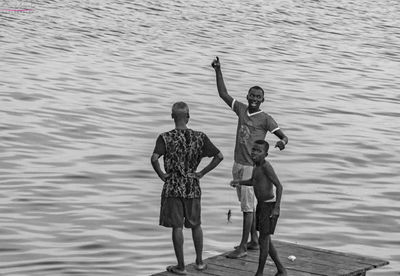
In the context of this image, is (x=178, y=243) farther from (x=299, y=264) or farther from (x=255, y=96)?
(x=255, y=96)

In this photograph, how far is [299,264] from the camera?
14.8 meters

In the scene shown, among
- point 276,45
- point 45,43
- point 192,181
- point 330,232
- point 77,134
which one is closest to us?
point 192,181

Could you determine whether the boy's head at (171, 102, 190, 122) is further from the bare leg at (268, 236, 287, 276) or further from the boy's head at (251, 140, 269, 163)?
the bare leg at (268, 236, 287, 276)

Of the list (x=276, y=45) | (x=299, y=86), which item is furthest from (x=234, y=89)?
(x=276, y=45)

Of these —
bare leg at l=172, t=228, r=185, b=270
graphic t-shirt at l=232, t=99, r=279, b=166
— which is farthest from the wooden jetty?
graphic t-shirt at l=232, t=99, r=279, b=166

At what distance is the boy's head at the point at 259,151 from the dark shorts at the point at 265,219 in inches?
21.1

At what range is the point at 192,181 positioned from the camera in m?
13.9

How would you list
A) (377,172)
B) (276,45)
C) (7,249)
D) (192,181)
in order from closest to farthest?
(192,181)
(7,249)
(377,172)
(276,45)

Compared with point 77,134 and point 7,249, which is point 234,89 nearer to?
point 77,134

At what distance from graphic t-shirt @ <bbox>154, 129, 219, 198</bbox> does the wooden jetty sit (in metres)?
0.98

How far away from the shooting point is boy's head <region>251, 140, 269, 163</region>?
45.4 feet

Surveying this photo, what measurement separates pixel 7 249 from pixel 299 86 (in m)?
20.4

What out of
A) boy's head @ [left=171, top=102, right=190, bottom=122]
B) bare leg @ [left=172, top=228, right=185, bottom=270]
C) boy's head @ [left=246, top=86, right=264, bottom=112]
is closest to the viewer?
boy's head @ [left=171, top=102, right=190, bottom=122]

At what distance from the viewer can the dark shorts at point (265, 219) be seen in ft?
45.7
